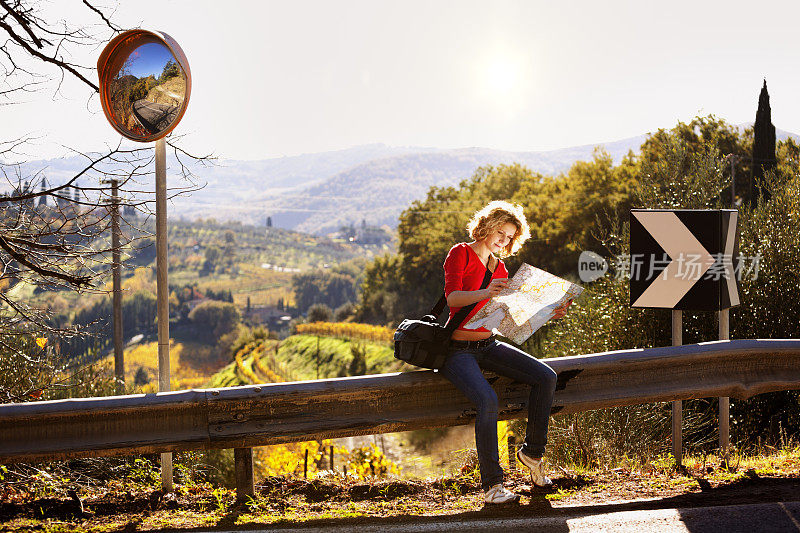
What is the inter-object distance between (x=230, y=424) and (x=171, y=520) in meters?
0.60

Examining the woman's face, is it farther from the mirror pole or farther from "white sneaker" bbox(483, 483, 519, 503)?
the mirror pole

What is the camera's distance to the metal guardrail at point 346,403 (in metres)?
3.93

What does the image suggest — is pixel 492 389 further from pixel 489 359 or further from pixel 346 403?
pixel 346 403

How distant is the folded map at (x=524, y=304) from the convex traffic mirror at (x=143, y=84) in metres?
2.19

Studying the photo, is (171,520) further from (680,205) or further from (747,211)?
(747,211)

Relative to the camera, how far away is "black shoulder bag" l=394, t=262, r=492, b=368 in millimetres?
4254

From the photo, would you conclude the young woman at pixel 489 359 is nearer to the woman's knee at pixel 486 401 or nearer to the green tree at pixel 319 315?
the woman's knee at pixel 486 401

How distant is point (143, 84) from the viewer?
458 centimetres

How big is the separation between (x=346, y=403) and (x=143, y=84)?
2.25 m

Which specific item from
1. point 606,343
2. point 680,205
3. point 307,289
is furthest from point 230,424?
point 307,289

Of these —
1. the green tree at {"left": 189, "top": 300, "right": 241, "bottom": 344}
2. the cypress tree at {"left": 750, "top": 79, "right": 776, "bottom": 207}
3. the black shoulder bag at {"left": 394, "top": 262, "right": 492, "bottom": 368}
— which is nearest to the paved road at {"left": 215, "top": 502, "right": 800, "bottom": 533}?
the black shoulder bag at {"left": 394, "top": 262, "right": 492, "bottom": 368}

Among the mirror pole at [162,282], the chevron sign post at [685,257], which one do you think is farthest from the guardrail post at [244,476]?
the chevron sign post at [685,257]

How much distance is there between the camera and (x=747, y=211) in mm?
9898

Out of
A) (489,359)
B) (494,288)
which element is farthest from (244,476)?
(494,288)
